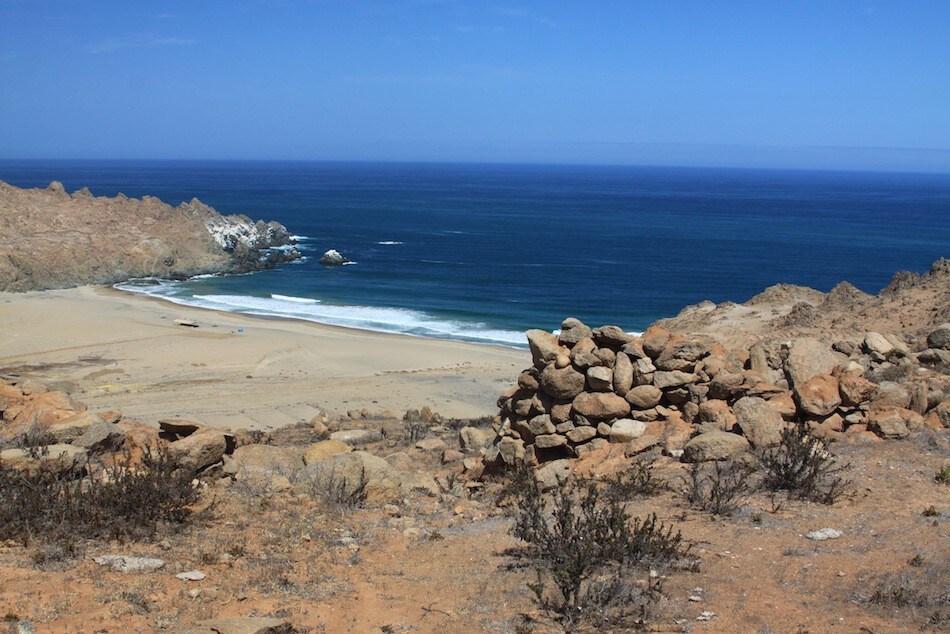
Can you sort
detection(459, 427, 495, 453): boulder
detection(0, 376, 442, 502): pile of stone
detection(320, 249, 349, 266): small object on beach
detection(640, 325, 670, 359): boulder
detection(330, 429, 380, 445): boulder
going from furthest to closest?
detection(320, 249, 349, 266): small object on beach
detection(330, 429, 380, 445): boulder
detection(459, 427, 495, 453): boulder
detection(640, 325, 670, 359): boulder
detection(0, 376, 442, 502): pile of stone

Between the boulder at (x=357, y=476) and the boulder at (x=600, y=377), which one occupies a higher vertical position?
the boulder at (x=600, y=377)

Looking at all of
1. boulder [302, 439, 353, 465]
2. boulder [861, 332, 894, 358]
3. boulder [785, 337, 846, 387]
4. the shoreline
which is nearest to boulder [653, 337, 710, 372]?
boulder [785, 337, 846, 387]

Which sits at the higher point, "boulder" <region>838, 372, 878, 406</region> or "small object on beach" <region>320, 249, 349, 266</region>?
"boulder" <region>838, 372, 878, 406</region>

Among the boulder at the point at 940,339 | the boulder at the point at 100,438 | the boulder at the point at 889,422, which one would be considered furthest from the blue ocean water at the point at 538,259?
the boulder at the point at 100,438

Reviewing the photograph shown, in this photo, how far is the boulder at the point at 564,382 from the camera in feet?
37.6

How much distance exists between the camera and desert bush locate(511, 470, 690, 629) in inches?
239

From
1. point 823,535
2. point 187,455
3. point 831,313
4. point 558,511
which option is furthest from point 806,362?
point 831,313

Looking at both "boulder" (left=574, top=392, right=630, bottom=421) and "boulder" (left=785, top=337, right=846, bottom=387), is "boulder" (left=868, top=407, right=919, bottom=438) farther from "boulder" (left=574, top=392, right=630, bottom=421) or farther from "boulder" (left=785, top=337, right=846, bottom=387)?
"boulder" (left=574, top=392, right=630, bottom=421)

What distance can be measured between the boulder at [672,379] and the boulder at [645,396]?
0.30 ft

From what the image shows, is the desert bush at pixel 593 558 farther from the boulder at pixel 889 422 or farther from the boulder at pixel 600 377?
the boulder at pixel 889 422

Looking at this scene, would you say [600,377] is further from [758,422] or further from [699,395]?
[758,422]

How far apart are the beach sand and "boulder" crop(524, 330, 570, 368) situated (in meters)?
9.73

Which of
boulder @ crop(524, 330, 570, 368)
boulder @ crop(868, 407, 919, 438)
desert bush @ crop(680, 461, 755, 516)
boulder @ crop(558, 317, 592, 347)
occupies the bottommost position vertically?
desert bush @ crop(680, 461, 755, 516)

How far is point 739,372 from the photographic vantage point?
37.5 ft
